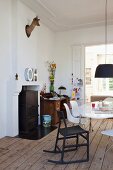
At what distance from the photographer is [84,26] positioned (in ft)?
21.2

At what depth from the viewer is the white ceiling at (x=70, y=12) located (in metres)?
4.65

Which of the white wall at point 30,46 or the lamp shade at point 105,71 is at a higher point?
the white wall at point 30,46

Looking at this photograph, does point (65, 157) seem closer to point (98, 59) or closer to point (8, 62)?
point (8, 62)

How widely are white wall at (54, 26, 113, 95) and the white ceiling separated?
10.0 inches

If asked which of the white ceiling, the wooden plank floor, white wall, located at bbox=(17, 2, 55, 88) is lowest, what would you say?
the wooden plank floor

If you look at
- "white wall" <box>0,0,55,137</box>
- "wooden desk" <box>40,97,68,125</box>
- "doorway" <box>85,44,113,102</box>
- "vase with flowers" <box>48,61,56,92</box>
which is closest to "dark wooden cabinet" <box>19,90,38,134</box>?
"white wall" <box>0,0,55,137</box>

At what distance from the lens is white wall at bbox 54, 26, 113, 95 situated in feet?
21.5

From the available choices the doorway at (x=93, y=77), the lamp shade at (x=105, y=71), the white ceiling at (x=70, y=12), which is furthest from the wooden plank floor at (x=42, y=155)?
the doorway at (x=93, y=77)

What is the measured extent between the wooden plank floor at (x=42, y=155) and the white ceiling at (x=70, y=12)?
3263mm

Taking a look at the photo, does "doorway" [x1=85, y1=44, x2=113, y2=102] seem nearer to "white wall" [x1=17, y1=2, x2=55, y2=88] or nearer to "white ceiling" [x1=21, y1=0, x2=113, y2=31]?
Result: "white ceiling" [x1=21, y1=0, x2=113, y2=31]

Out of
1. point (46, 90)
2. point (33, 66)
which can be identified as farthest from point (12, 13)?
point (46, 90)

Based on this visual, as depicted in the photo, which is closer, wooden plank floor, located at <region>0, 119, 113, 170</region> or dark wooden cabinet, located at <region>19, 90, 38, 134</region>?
wooden plank floor, located at <region>0, 119, 113, 170</region>

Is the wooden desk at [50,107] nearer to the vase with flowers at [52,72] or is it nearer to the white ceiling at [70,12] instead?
the vase with flowers at [52,72]

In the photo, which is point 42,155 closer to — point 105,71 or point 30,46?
→ point 105,71
